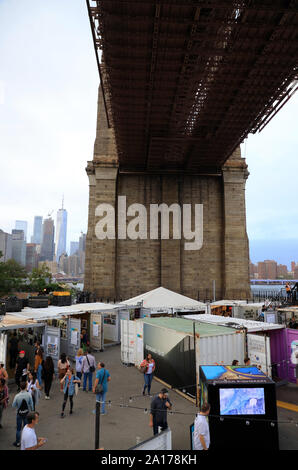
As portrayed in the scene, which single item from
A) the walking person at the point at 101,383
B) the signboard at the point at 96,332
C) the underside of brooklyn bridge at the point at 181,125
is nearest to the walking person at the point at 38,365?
the walking person at the point at 101,383

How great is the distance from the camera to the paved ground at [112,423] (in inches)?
311

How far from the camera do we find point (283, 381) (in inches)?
517

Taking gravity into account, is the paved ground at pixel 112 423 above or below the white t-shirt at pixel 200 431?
A: below

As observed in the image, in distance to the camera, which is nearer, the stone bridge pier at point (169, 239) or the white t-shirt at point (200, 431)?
the white t-shirt at point (200, 431)

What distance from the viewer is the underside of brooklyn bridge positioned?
18047mm

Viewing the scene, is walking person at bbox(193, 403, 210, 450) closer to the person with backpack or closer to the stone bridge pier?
the person with backpack

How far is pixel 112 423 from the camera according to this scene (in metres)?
9.01

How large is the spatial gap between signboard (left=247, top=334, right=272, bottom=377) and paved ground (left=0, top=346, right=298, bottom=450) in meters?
1.21

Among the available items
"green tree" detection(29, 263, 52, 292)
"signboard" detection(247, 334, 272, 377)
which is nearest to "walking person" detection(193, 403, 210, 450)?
"signboard" detection(247, 334, 272, 377)

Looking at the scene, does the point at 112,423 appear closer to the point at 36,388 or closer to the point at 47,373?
the point at 36,388

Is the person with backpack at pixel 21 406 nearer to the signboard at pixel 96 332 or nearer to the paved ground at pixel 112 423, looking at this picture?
the paved ground at pixel 112 423

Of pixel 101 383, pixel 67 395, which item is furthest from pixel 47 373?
pixel 101 383

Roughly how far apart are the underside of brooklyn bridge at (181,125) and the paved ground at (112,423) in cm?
1823

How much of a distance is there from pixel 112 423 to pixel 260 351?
5975 mm
